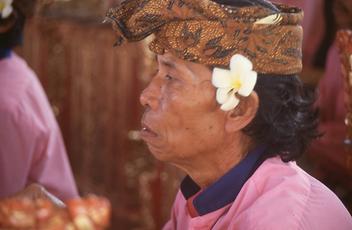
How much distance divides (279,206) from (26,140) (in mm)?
1287

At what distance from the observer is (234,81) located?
67.7 inches

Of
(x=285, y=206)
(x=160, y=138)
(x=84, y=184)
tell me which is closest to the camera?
(x=285, y=206)

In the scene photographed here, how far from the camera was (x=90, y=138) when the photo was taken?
4578 mm

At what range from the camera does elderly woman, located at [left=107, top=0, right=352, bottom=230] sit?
1696mm

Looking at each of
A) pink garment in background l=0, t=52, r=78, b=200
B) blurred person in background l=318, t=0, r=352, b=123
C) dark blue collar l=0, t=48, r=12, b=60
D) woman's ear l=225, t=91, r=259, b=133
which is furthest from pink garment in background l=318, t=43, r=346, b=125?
woman's ear l=225, t=91, r=259, b=133

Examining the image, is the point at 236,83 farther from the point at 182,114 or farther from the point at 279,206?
the point at 279,206

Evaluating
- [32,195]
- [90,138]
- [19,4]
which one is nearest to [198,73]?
[32,195]

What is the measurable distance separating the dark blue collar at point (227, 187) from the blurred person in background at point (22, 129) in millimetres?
961

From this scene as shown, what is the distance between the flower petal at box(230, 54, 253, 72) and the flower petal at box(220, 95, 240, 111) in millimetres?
82

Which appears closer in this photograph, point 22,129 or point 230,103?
point 230,103

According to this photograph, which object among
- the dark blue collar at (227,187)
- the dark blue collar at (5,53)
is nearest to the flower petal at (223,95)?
the dark blue collar at (227,187)

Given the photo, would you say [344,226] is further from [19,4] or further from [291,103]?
[19,4]

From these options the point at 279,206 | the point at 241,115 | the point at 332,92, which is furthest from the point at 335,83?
the point at 279,206

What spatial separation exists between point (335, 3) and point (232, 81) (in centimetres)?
222
